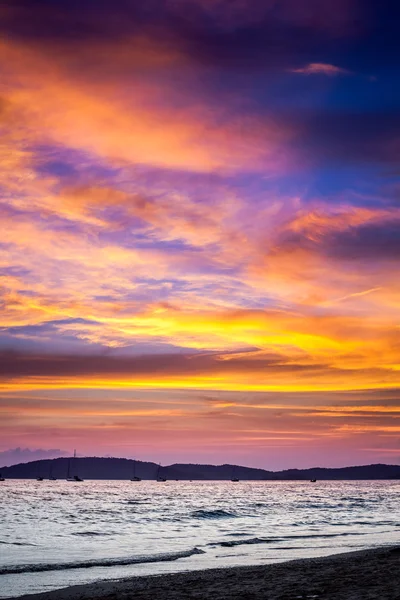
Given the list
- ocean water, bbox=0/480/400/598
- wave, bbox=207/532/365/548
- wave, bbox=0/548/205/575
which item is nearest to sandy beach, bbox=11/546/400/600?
ocean water, bbox=0/480/400/598

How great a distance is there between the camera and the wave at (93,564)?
29.0 m

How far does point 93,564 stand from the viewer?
31.2 meters

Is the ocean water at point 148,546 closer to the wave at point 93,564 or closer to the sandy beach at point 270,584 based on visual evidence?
the wave at point 93,564

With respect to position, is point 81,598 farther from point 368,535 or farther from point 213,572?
point 368,535

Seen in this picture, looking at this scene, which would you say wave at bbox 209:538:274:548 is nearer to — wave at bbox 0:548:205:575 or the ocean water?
the ocean water

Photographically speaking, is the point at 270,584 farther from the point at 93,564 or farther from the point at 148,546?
the point at 148,546

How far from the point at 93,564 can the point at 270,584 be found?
13215 mm

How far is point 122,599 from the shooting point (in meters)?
18.9

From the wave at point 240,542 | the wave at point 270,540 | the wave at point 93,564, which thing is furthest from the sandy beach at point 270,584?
the wave at point 270,540

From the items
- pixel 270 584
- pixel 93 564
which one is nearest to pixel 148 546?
pixel 93 564

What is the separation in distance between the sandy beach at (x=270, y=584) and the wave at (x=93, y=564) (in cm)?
594

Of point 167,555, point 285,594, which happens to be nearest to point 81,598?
point 285,594

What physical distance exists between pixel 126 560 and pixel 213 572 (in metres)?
8.07

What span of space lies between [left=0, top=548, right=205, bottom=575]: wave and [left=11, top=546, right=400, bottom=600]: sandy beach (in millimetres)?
5939
